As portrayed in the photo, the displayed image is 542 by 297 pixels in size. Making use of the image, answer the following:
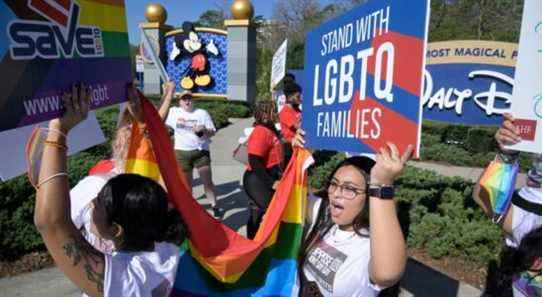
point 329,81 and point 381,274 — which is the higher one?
point 329,81

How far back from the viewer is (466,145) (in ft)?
38.1

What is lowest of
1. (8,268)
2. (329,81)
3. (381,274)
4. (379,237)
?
(8,268)

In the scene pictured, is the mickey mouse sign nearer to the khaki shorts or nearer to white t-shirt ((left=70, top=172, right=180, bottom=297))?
the khaki shorts

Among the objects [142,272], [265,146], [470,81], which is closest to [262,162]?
[265,146]

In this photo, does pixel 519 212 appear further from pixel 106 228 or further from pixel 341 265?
pixel 106 228

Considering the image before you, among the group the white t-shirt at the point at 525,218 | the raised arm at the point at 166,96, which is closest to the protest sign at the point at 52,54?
the raised arm at the point at 166,96

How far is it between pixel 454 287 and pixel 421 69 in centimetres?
323

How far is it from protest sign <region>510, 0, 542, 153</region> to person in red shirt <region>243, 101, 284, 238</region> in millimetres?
2491

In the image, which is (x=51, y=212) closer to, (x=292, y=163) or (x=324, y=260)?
(x=324, y=260)

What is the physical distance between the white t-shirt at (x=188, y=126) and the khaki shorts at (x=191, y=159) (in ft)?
0.19

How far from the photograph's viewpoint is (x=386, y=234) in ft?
4.90

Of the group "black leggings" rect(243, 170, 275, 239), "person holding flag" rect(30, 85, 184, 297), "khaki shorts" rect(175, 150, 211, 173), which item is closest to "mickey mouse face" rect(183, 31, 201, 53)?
"khaki shorts" rect(175, 150, 211, 173)

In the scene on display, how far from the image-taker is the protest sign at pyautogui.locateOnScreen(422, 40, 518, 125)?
9.70 metres

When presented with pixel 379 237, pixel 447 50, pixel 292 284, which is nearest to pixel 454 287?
pixel 292 284
